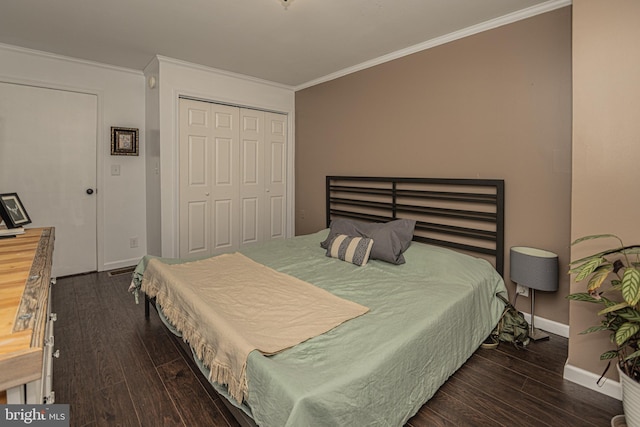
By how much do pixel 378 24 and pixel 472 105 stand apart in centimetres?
105

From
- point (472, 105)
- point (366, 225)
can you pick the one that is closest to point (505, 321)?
point (366, 225)

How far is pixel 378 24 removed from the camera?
106 inches

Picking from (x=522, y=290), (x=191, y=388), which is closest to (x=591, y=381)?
(x=522, y=290)

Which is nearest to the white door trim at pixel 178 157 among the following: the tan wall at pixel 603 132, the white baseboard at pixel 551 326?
the white baseboard at pixel 551 326

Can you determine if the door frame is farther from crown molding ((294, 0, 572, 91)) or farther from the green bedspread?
crown molding ((294, 0, 572, 91))

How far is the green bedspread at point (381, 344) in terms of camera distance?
1.18 meters

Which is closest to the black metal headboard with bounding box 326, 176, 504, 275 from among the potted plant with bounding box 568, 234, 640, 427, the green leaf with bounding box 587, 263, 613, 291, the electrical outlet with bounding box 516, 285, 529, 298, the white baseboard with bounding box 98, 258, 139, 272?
the electrical outlet with bounding box 516, 285, 529, 298

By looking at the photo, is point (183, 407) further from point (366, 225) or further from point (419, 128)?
point (419, 128)

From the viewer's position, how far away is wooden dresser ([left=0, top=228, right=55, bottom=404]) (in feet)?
2.35

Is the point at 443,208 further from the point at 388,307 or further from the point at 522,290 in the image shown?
the point at 388,307

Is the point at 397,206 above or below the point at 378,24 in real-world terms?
below

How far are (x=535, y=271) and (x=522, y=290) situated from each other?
374 mm

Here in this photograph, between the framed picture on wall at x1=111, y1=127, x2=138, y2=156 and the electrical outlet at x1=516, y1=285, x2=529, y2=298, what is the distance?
4.31 m

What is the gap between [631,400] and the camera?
148 cm
